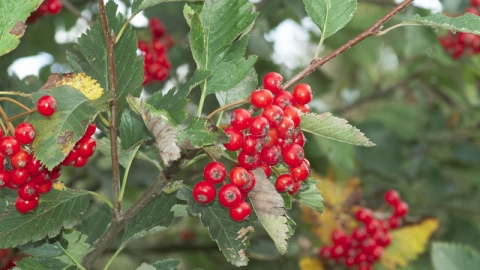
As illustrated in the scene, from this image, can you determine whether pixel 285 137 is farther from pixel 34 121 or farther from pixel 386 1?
pixel 386 1

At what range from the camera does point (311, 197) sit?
162 centimetres

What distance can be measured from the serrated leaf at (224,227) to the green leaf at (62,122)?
32cm

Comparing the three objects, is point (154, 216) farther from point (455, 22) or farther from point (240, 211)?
point (455, 22)

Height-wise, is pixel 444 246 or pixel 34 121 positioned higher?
pixel 34 121

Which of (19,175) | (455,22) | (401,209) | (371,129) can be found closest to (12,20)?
(19,175)

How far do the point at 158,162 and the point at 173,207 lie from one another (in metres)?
0.14

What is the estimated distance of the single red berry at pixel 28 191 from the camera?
4.43ft

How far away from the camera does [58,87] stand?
4.40ft

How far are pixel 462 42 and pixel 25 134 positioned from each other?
2.83 metres

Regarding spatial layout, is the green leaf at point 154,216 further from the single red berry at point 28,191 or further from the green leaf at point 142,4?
the green leaf at point 142,4

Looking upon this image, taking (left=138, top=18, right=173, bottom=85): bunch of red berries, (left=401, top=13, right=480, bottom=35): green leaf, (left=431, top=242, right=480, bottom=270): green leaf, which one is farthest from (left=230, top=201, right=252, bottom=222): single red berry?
(left=431, top=242, right=480, bottom=270): green leaf

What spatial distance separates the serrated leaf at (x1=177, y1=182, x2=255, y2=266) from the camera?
1.42 m

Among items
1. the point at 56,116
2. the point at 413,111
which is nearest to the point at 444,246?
the point at 56,116

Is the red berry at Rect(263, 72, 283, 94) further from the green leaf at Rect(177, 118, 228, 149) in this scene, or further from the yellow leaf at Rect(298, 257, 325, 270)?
the yellow leaf at Rect(298, 257, 325, 270)
